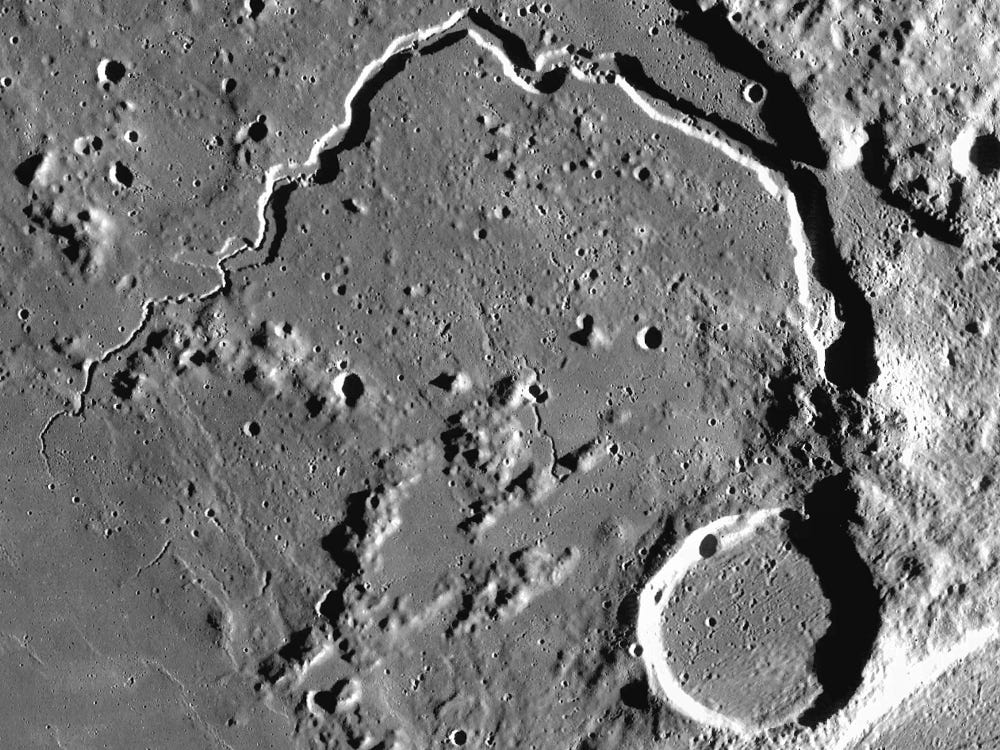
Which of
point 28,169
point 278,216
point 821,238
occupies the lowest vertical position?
point 28,169

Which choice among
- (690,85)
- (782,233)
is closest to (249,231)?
(690,85)

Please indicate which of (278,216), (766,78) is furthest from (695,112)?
(278,216)

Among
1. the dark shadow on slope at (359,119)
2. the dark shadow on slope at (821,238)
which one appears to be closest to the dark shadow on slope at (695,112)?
the dark shadow on slope at (821,238)

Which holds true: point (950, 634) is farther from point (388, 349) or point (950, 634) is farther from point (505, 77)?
point (505, 77)

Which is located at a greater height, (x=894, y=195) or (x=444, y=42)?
(x=894, y=195)

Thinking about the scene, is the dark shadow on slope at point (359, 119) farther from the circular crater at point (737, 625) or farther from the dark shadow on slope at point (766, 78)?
the circular crater at point (737, 625)

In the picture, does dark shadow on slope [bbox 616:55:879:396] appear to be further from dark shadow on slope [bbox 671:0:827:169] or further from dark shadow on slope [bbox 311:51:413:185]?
dark shadow on slope [bbox 311:51:413:185]

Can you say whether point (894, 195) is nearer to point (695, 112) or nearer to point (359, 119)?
point (695, 112)
